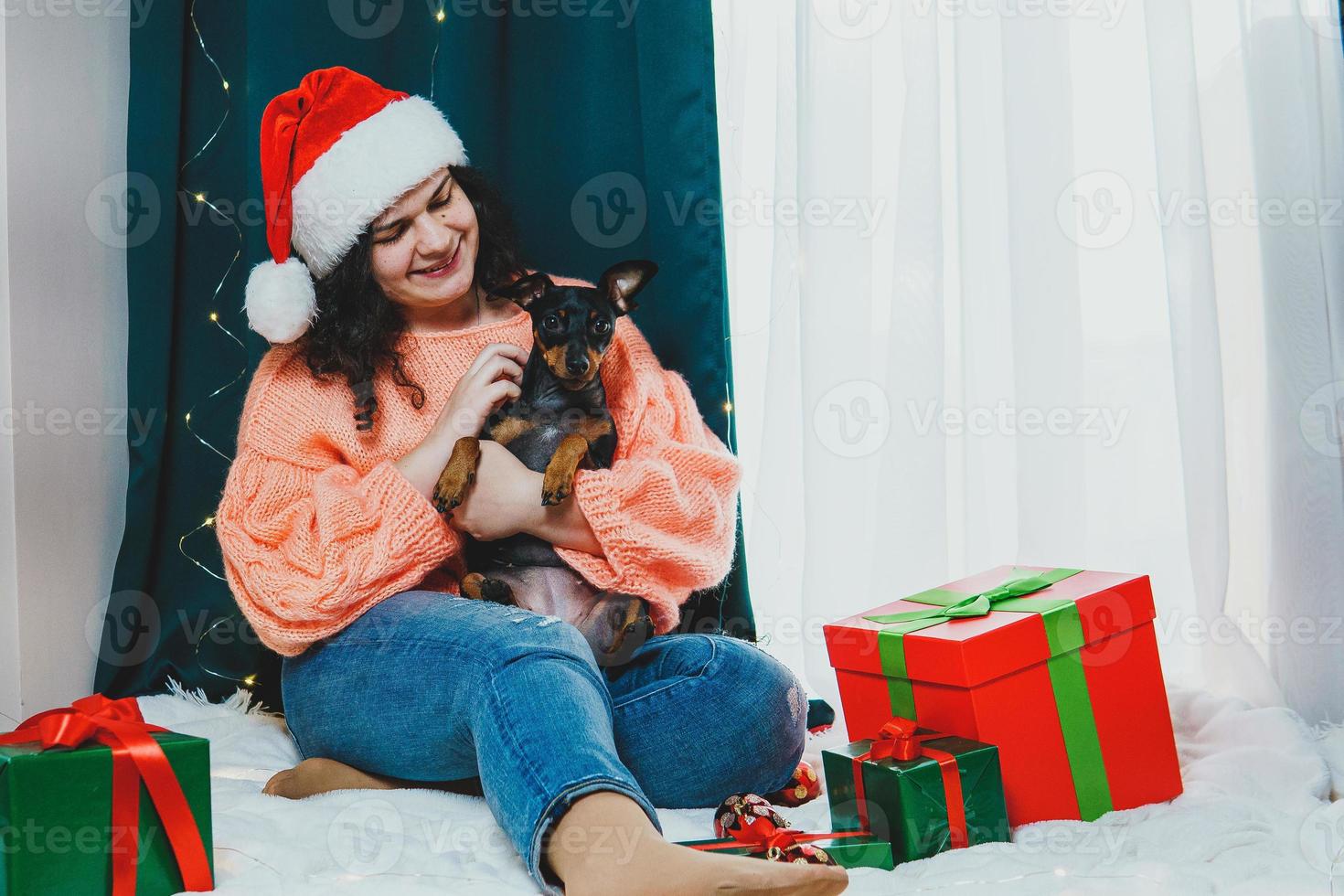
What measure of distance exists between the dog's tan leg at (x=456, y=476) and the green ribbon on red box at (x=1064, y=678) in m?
0.55

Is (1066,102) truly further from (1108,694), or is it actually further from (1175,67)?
(1108,694)

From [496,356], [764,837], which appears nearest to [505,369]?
[496,356]

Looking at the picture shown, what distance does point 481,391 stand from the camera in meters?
1.50

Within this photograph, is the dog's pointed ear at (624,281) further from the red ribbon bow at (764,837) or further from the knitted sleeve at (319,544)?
the red ribbon bow at (764,837)

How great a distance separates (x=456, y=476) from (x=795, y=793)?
592mm

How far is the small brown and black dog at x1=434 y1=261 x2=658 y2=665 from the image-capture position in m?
1.45

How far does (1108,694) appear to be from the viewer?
1.28 m

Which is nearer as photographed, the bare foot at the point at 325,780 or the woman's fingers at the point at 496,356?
the bare foot at the point at 325,780

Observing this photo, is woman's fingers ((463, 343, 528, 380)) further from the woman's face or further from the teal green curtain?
the teal green curtain

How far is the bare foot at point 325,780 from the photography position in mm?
1360
